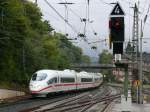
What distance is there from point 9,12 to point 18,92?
35.6 feet

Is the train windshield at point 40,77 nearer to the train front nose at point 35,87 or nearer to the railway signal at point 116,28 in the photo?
the train front nose at point 35,87

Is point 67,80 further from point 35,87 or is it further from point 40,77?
point 35,87

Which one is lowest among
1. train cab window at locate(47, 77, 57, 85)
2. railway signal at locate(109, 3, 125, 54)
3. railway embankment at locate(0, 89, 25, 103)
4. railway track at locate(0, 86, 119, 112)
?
railway track at locate(0, 86, 119, 112)

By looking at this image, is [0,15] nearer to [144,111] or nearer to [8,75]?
[8,75]

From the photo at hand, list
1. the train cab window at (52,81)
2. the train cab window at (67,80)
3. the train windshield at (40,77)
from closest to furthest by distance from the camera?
the train windshield at (40,77) → the train cab window at (52,81) → the train cab window at (67,80)

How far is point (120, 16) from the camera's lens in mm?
22516

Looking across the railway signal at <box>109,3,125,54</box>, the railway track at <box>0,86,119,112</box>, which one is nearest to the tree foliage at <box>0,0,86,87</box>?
the railway track at <box>0,86,119,112</box>

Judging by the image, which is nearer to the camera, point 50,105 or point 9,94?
point 50,105

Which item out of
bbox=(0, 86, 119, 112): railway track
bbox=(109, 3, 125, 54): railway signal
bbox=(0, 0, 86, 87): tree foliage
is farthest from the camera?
bbox=(0, 0, 86, 87): tree foliage

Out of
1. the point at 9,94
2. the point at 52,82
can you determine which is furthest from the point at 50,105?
the point at 52,82

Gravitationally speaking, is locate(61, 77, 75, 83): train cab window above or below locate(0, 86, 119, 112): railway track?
above

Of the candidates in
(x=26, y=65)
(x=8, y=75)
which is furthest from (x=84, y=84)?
(x=8, y=75)

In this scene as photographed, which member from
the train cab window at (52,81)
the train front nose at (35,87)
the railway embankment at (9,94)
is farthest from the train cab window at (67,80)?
the train front nose at (35,87)

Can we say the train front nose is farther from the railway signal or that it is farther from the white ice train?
the railway signal
